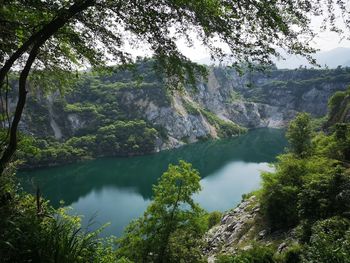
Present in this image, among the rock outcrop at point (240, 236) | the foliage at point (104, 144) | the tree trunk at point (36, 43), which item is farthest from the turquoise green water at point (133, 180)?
the tree trunk at point (36, 43)

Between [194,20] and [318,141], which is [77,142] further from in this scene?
[194,20]

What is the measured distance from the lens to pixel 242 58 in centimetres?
827

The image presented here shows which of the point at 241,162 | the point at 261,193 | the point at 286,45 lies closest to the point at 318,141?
the point at 261,193

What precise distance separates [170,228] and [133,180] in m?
71.9

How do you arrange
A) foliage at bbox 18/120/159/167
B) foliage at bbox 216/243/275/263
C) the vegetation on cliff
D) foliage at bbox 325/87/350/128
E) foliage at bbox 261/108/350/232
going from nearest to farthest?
the vegetation on cliff < foliage at bbox 216/243/275/263 < foliage at bbox 261/108/350/232 < foliage at bbox 325/87/350/128 < foliage at bbox 18/120/159/167

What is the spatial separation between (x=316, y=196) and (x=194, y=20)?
17132mm

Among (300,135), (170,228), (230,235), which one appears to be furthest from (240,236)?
(300,135)

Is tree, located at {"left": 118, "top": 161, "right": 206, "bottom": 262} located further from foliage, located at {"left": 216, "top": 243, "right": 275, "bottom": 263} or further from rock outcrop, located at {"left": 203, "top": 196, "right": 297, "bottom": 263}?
foliage, located at {"left": 216, "top": 243, "right": 275, "bottom": 263}

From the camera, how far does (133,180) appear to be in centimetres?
9506

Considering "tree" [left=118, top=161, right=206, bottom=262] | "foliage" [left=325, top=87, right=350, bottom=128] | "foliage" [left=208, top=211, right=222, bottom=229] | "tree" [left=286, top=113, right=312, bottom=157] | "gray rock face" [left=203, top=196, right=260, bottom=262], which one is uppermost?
"foliage" [left=325, top=87, right=350, bottom=128]

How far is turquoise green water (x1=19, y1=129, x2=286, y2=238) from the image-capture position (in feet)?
220

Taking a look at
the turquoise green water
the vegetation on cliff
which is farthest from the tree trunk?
the turquoise green water

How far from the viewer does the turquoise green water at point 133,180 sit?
67000 millimetres

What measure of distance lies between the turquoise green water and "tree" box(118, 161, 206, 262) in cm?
1828
